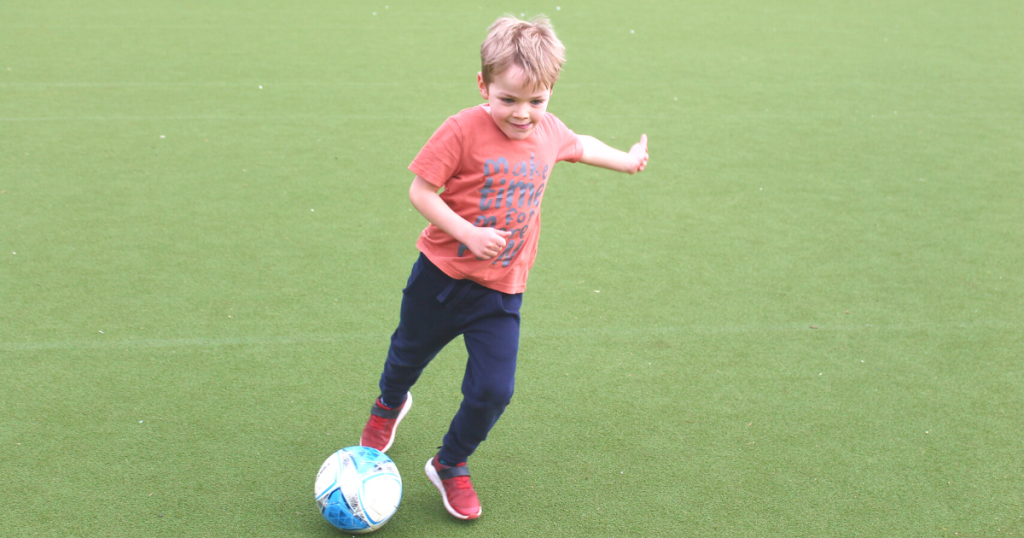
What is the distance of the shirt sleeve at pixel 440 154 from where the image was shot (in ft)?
6.58

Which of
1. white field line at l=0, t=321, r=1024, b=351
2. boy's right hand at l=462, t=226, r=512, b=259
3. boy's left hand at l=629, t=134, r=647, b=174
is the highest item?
boy's left hand at l=629, t=134, r=647, b=174

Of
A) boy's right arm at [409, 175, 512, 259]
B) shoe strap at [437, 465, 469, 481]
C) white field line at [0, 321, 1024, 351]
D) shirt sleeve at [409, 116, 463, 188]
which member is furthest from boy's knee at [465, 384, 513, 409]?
white field line at [0, 321, 1024, 351]

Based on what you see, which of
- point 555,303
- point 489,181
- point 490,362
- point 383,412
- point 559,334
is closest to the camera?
point 489,181

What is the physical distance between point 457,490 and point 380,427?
1.16 ft

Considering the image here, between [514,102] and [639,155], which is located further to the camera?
[639,155]

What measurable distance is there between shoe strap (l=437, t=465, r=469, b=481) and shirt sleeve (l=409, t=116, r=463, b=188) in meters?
0.86

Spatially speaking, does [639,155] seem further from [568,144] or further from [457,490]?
[457,490]

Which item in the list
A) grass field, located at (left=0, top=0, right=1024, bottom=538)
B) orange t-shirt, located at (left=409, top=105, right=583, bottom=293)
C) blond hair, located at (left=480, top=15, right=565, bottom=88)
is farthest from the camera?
grass field, located at (left=0, top=0, right=1024, bottom=538)

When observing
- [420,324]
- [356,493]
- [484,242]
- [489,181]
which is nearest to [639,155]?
[489,181]

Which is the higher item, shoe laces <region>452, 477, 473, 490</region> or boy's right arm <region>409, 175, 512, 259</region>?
boy's right arm <region>409, 175, 512, 259</region>

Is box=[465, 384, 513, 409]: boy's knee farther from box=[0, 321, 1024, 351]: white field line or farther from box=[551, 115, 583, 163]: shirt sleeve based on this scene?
box=[0, 321, 1024, 351]: white field line

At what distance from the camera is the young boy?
77.6 inches

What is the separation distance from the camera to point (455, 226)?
6.55ft

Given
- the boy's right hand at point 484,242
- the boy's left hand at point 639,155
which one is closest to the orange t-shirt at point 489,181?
the boy's right hand at point 484,242
